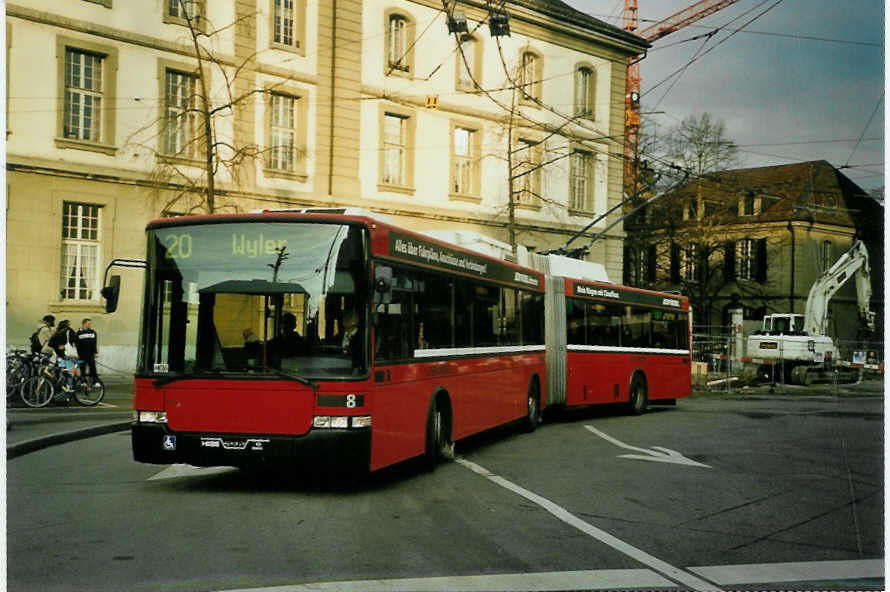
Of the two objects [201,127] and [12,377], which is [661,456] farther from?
[12,377]

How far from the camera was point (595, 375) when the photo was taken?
1914 centimetres

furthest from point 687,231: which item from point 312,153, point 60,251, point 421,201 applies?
point 60,251

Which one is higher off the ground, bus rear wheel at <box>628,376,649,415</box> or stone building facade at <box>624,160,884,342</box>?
stone building facade at <box>624,160,884,342</box>

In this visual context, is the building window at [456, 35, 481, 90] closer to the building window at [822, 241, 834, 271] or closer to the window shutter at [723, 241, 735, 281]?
the window shutter at [723, 241, 735, 281]

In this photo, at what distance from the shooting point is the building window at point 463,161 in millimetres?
15500

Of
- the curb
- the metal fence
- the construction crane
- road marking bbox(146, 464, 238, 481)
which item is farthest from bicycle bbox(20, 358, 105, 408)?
the metal fence

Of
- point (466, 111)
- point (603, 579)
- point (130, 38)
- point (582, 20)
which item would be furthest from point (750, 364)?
point (603, 579)

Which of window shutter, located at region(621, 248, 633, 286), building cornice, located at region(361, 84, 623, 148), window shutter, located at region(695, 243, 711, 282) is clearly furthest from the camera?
window shutter, located at region(621, 248, 633, 286)

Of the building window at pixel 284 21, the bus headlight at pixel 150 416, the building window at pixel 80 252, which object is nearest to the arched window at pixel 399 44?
the building window at pixel 284 21

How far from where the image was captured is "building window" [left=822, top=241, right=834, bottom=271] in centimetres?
1030

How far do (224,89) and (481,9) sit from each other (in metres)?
4.04

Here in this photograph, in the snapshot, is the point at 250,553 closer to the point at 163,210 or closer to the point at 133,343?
the point at 133,343

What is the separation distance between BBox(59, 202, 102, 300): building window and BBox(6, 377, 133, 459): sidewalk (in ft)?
3.48

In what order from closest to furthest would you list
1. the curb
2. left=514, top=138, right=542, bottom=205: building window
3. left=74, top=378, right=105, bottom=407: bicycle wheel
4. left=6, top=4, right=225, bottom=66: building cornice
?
left=6, top=4, right=225, bottom=66: building cornice
the curb
left=74, top=378, right=105, bottom=407: bicycle wheel
left=514, top=138, right=542, bottom=205: building window
